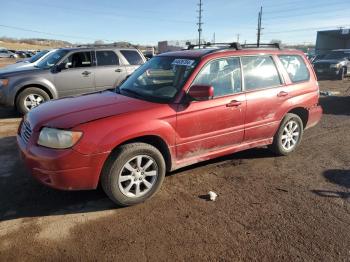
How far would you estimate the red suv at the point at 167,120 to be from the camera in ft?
11.1

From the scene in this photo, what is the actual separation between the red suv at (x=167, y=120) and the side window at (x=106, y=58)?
428 centimetres

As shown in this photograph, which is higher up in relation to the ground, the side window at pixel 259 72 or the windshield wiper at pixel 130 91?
the side window at pixel 259 72

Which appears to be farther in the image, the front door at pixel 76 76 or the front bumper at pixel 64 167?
the front door at pixel 76 76

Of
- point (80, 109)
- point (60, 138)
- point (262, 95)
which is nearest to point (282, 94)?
point (262, 95)

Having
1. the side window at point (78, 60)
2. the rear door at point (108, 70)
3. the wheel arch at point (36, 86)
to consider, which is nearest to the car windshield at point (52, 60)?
the side window at point (78, 60)

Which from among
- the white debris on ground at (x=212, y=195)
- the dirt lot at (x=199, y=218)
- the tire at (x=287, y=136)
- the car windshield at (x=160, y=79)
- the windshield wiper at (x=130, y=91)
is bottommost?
the dirt lot at (x=199, y=218)

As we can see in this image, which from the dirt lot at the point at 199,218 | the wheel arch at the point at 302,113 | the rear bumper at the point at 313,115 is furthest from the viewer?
the rear bumper at the point at 313,115

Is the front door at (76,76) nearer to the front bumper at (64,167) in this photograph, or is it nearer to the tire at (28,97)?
the tire at (28,97)

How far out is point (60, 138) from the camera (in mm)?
3322

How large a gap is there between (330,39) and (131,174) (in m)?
30.4

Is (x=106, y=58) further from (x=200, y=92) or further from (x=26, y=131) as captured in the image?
(x=200, y=92)

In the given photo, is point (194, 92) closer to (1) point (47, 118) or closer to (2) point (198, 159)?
(2) point (198, 159)

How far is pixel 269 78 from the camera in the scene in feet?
16.1

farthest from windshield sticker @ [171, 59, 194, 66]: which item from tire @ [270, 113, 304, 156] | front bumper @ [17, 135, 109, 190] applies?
tire @ [270, 113, 304, 156]
